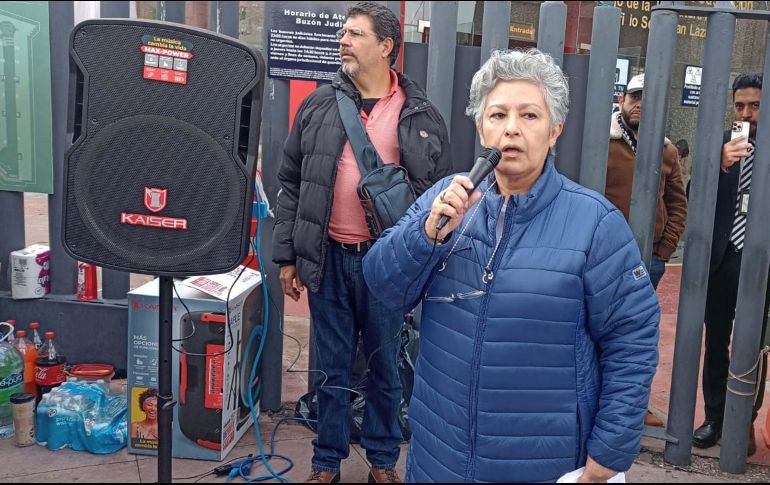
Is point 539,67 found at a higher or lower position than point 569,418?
higher

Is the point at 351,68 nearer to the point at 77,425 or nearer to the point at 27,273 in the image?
the point at 77,425

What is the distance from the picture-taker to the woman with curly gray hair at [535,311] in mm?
1787

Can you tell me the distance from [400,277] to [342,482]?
165 centimetres

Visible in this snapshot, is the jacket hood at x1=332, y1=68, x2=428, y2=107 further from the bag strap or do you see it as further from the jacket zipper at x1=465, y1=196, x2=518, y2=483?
the jacket zipper at x1=465, y1=196, x2=518, y2=483

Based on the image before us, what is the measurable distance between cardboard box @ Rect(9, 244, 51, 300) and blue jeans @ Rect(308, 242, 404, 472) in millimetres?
1841

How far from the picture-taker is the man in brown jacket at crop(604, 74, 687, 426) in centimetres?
374

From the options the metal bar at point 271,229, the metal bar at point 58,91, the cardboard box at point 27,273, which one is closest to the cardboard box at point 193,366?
the metal bar at point 271,229

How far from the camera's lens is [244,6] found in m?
4.20

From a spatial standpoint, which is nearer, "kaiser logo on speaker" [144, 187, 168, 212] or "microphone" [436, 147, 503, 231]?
"microphone" [436, 147, 503, 231]

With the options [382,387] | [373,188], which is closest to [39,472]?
[382,387]

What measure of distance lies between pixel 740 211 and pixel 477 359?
2311 millimetres

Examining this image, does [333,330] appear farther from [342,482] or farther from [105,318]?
[105,318]

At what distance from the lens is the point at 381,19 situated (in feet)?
9.69

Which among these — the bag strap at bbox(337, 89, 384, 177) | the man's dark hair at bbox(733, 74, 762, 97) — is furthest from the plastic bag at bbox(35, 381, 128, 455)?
the man's dark hair at bbox(733, 74, 762, 97)
